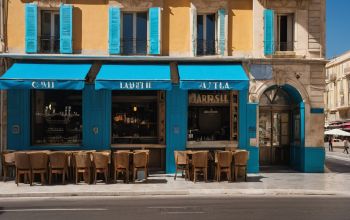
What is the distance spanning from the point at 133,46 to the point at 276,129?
7240 millimetres

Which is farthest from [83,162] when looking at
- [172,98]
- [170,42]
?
[170,42]

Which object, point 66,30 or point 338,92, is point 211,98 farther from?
point 338,92

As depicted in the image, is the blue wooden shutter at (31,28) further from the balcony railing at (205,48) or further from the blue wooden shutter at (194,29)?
the balcony railing at (205,48)

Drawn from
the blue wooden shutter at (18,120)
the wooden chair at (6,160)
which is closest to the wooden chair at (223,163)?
the wooden chair at (6,160)

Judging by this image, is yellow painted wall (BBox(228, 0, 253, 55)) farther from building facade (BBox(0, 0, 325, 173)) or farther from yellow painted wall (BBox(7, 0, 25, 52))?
yellow painted wall (BBox(7, 0, 25, 52))

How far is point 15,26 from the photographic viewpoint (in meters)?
16.6

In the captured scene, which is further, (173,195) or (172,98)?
(172,98)

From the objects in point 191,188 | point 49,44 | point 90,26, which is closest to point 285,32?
point 90,26

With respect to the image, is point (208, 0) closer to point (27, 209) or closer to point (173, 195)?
point (173, 195)

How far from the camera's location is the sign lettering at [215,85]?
15.2 m

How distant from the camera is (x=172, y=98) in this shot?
55.2ft

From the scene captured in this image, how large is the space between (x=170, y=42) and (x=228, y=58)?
2337mm

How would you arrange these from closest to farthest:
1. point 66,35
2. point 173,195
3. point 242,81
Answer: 1. point 173,195
2. point 242,81
3. point 66,35

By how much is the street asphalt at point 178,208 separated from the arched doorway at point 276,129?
6946 millimetres
